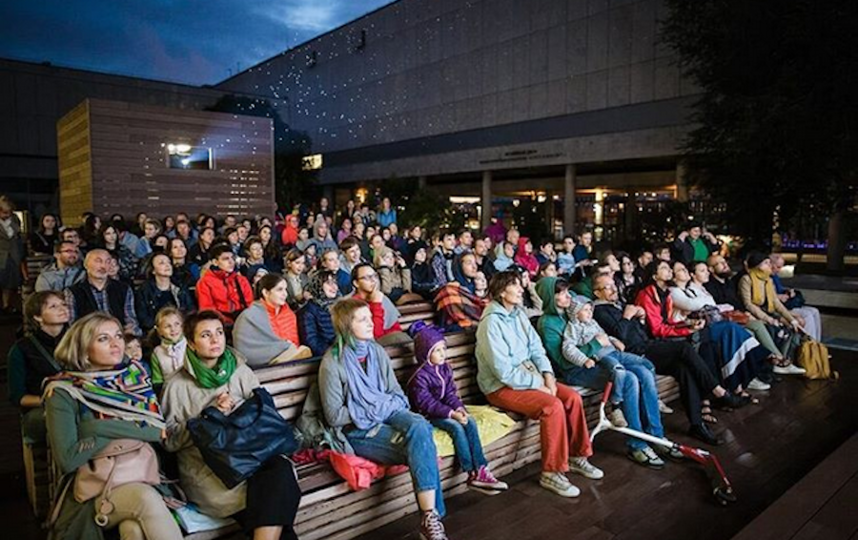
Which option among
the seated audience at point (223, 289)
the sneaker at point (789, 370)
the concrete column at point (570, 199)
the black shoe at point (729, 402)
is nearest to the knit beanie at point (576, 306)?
the black shoe at point (729, 402)

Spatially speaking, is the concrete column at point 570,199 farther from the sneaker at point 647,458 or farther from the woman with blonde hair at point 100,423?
the woman with blonde hair at point 100,423

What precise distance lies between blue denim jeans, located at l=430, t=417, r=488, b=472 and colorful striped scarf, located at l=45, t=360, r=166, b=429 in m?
1.79

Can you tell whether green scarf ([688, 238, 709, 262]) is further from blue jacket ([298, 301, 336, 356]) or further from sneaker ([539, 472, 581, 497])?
blue jacket ([298, 301, 336, 356])

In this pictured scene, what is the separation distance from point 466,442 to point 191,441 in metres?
1.74

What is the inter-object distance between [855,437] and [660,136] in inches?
740

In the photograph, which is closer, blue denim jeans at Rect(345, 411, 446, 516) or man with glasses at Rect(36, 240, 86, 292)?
blue denim jeans at Rect(345, 411, 446, 516)

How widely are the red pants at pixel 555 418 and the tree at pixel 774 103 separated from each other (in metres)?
11.7

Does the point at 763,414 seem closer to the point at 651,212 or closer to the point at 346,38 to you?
the point at 651,212

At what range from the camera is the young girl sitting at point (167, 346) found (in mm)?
3914

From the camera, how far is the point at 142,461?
9.44 feet

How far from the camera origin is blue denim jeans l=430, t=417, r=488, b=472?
12.6 ft

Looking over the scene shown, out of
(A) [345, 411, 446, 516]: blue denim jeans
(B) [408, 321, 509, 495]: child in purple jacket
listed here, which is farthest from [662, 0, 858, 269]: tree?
(A) [345, 411, 446, 516]: blue denim jeans

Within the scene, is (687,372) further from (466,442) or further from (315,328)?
(315,328)

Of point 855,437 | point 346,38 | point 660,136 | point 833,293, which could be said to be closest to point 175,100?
point 346,38
